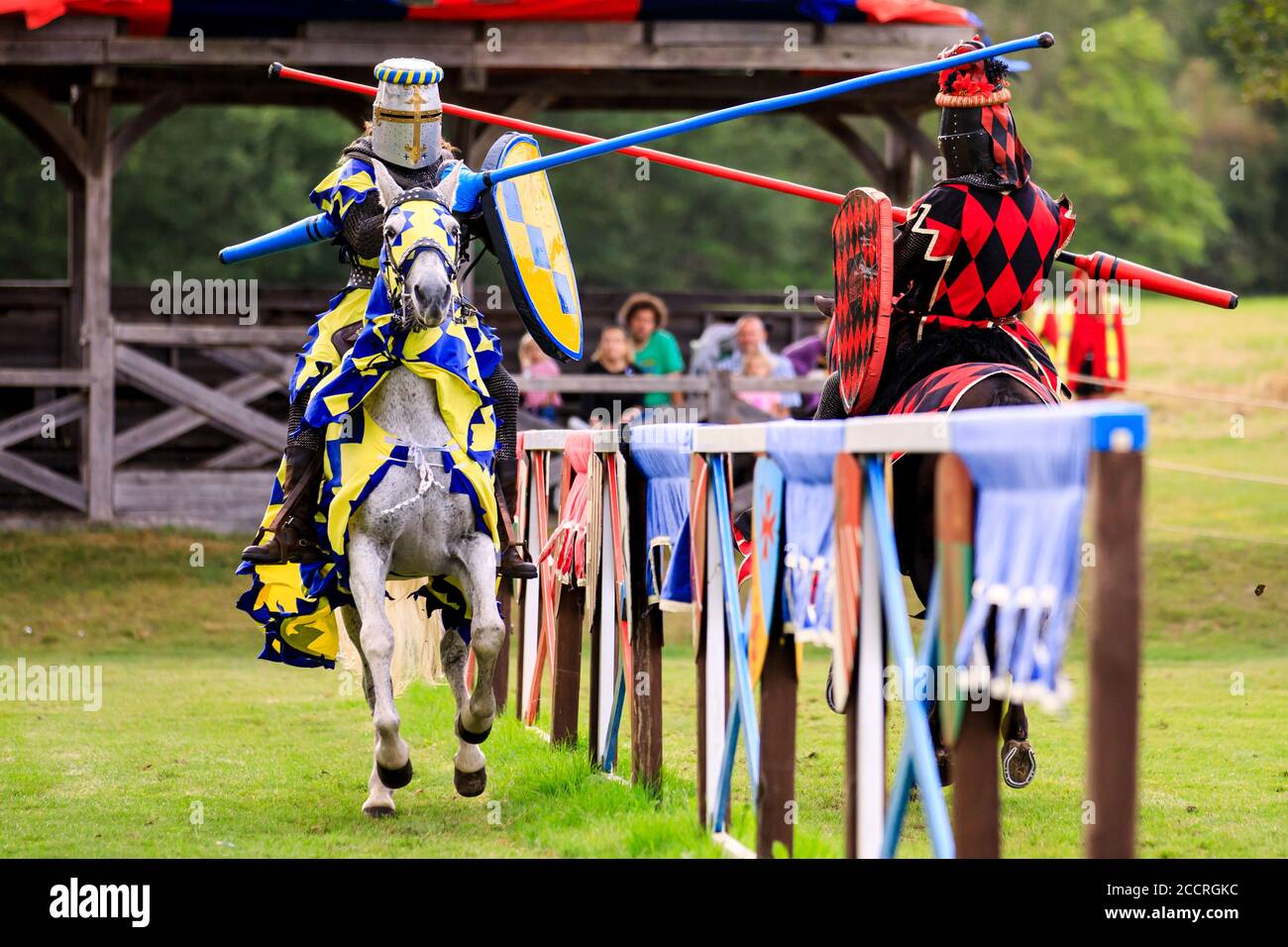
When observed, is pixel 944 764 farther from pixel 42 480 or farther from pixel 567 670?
pixel 42 480

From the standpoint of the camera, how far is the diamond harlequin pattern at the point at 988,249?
6723 millimetres

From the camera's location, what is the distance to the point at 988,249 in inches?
266

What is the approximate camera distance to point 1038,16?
57.4 meters

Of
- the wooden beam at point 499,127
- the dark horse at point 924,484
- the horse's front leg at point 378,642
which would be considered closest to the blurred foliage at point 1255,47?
the wooden beam at point 499,127

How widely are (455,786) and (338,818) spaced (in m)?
0.49

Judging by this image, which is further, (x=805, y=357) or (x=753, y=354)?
(x=805, y=357)

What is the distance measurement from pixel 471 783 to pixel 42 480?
8.27 metres

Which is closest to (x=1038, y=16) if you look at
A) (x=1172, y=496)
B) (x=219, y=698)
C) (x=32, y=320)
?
(x=1172, y=496)

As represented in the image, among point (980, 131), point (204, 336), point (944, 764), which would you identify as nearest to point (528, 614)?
point (944, 764)

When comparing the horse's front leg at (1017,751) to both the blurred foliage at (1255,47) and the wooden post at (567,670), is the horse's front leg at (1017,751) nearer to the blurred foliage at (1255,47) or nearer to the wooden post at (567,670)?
the wooden post at (567,670)

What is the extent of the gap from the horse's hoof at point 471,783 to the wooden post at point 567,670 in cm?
94

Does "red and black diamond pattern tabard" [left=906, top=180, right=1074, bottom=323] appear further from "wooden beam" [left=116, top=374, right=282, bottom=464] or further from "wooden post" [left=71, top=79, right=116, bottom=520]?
"wooden post" [left=71, top=79, right=116, bottom=520]

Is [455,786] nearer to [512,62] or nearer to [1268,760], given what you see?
[1268,760]

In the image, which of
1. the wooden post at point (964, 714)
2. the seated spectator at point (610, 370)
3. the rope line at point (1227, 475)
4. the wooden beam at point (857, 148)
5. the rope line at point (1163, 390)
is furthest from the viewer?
the wooden beam at point (857, 148)
